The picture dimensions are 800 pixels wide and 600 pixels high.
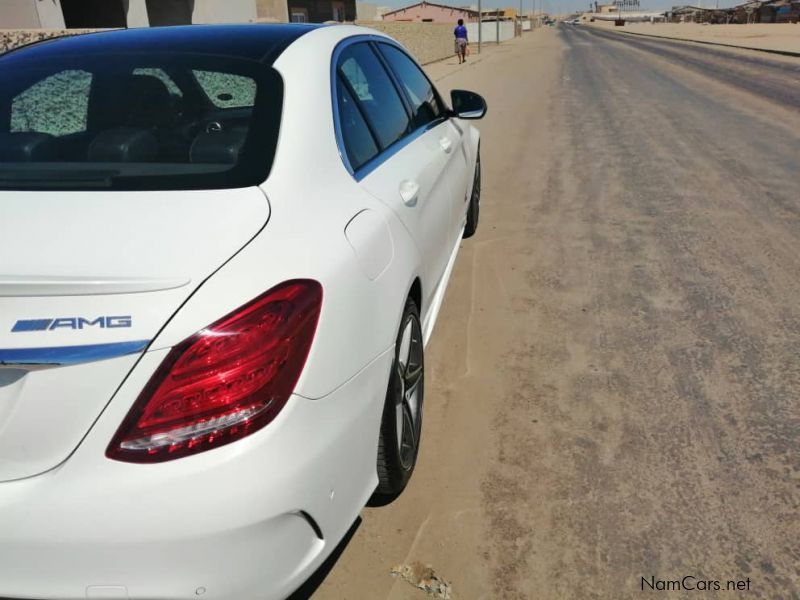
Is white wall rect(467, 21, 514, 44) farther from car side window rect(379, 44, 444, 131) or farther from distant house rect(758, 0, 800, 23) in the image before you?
car side window rect(379, 44, 444, 131)

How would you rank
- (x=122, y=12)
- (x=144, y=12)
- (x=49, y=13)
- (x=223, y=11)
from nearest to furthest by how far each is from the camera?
(x=49, y=13), (x=144, y=12), (x=122, y=12), (x=223, y=11)

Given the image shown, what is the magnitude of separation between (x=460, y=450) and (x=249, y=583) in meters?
1.41

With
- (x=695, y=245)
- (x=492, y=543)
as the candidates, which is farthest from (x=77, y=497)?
(x=695, y=245)

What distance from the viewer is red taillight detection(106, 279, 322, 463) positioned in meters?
1.34

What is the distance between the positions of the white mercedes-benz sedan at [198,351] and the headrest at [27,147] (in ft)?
0.06

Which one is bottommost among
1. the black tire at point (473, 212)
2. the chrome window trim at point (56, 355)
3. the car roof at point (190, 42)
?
the black tire at point (473, 212)

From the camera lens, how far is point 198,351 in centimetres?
135

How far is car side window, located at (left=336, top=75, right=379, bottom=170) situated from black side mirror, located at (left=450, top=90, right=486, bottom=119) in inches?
67.8

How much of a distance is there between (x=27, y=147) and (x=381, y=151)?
4.23 feet

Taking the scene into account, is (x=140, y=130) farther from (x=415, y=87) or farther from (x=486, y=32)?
(x=486, y=32)

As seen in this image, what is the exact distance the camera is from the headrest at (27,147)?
2.10 meters

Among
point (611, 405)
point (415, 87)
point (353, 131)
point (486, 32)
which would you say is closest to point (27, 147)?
point (353, 131)

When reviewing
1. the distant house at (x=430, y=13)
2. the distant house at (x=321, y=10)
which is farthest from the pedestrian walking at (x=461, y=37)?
the distant house at (x=430, y=13)

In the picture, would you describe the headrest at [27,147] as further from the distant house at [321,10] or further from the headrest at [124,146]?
the distant house at [321,10]
